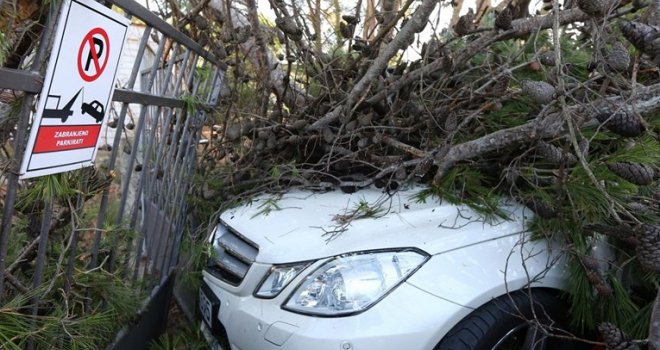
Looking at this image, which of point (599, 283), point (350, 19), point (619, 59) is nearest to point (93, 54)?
point (350, 19)

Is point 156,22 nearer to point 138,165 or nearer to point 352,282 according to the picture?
point 138,165

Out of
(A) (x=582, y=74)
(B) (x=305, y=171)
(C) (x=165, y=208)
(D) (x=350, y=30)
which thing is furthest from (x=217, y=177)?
(A) (x=582, y=74)

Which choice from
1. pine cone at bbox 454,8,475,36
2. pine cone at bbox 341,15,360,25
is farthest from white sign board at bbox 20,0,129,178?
pine cone at bbox 454,8,475,36

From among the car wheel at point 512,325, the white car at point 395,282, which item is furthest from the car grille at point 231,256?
the car wheel at point 512,325

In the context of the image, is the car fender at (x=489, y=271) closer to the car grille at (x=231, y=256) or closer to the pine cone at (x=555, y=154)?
the pine cone at (x=555, y=154)

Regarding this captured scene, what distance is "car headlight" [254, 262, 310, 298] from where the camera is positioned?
1994mm

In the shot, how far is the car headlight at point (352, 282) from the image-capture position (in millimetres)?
1847

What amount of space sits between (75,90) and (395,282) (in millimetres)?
1286

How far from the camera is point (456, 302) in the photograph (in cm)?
181

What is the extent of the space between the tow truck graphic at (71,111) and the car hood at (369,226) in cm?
88

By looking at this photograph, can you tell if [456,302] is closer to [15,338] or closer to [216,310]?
[216,310]

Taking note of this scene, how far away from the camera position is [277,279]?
6.74 feet

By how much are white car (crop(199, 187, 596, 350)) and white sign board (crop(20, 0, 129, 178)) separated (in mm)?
877

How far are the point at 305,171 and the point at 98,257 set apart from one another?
114cm
